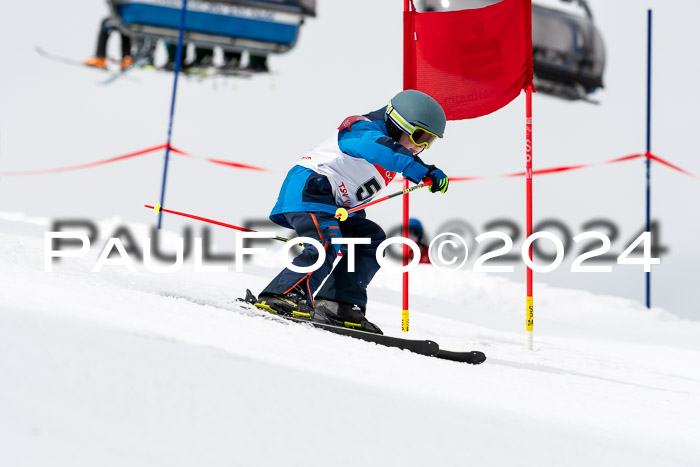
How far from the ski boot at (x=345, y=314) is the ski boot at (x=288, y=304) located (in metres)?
0.15

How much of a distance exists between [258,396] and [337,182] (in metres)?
1.88

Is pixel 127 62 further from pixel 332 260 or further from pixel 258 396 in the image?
pixel 258 396

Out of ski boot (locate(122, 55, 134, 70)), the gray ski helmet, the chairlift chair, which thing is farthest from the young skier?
ski boot (locate(122, 55, 134, 70))

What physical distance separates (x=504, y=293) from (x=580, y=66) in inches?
263

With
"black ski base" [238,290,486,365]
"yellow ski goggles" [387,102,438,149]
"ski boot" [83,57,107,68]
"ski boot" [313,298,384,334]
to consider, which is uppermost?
"ski boot" [83,57,107,68]

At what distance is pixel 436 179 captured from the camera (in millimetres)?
3299

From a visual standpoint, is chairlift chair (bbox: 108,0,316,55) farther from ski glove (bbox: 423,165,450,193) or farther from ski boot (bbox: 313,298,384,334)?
ski glove (bbox: 423,165,450,193)

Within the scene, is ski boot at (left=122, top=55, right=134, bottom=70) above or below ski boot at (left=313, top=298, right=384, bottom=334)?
above

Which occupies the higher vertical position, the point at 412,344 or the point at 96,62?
the point at 96,62

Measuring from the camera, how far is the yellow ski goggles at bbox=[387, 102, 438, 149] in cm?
349

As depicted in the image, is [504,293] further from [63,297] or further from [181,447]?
[181,447]

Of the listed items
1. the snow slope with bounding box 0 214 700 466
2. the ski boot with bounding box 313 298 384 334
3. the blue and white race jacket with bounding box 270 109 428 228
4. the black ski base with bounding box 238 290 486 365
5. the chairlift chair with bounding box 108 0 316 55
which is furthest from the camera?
the chairlift chair with bounding box 108 0 316 55

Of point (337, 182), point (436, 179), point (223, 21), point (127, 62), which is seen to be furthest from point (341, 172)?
point (127, 62)

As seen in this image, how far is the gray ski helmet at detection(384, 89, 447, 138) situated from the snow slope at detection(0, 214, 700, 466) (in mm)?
1119
